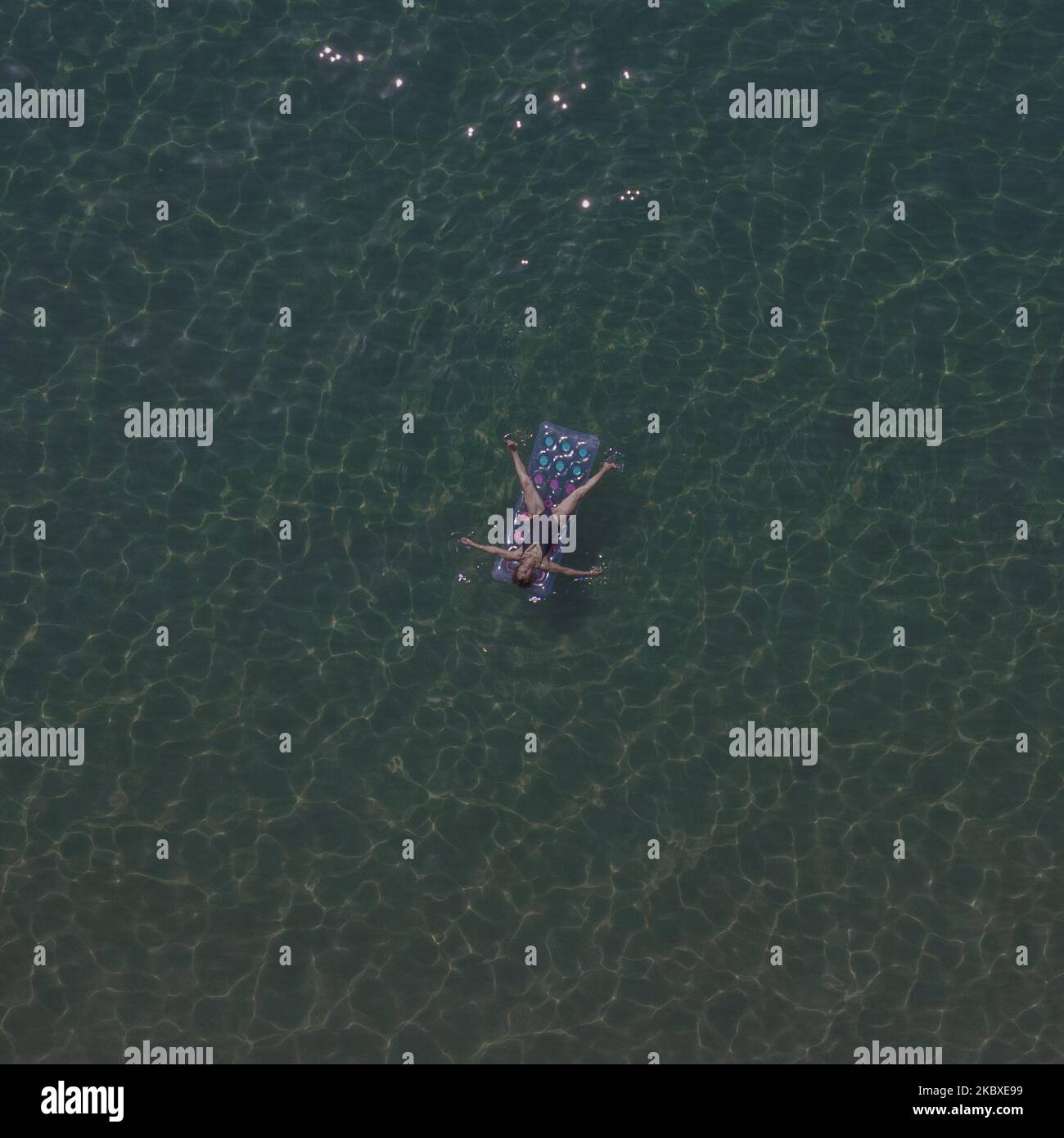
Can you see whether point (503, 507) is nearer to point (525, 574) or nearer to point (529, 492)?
point (529, 492)

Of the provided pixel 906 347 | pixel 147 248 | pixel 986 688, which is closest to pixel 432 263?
pixel 147 248

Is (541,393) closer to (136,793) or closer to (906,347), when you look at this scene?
(906,347)

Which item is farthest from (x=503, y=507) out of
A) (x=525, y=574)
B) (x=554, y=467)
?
(x=525, y=574)

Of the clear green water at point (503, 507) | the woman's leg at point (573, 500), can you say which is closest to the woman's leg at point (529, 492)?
the woman's leg at point (573, 500)

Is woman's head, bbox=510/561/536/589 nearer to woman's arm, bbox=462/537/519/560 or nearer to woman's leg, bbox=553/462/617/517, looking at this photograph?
Answer: woman's arm, bbox=462/537/519/560

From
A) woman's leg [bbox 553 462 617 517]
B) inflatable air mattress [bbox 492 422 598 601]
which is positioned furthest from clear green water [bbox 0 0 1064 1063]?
woman's leg [bbox 553 462 617 517]
